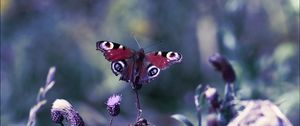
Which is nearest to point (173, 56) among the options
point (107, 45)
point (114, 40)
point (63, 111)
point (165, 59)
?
point (165, 59)

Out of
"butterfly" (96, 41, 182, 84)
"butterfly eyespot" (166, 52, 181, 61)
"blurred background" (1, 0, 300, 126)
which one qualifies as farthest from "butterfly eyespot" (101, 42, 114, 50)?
"blurred background" (1, 0, 300, 126)

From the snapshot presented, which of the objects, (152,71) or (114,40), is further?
(114,40)

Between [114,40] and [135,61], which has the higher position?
[114,40]

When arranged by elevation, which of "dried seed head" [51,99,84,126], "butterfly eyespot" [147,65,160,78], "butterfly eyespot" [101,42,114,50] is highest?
"butterfly eyespot" [101,42,114,50]

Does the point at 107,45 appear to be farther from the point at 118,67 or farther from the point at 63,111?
the point at 63,111

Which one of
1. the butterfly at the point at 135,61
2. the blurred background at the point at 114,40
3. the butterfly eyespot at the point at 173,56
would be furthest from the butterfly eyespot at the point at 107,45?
the blurred background at the point at 114,40

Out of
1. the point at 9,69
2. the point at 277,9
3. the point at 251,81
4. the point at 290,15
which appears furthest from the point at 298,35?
the point at 9,69

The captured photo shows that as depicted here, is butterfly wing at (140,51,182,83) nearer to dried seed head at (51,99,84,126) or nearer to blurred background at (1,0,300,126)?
dried seed head at (51,99,84,126)
